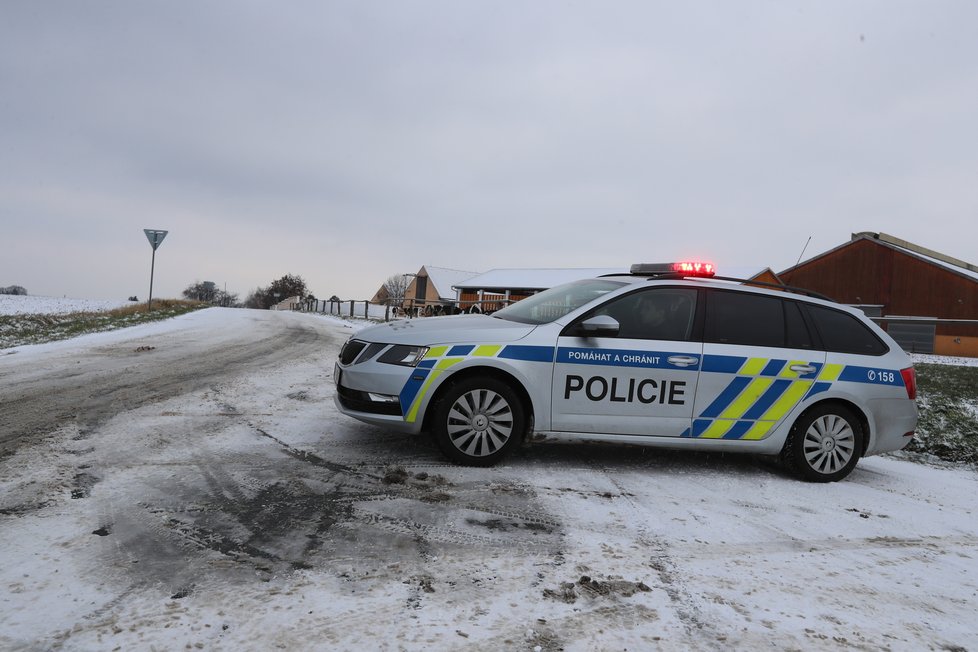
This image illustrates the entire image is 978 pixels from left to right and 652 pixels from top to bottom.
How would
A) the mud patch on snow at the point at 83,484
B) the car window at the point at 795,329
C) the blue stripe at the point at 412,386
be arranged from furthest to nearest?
the car window at the point at 795,329 < the blue stripe at the point at 412,386 < the mud patch on snow at the point at 83,484

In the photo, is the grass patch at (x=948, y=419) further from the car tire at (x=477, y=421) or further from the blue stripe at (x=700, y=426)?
the car tire at (x=477, y=421)

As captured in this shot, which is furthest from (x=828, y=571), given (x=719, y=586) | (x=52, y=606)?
(x=52, y=606)

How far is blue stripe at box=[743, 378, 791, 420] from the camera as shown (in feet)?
16.4

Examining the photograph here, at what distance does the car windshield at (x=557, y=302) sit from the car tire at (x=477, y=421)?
0.77 meters

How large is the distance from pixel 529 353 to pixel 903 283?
1462 inches

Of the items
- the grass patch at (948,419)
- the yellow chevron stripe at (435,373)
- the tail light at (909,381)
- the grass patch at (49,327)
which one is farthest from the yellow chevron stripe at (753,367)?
the grass patch at (49,327)

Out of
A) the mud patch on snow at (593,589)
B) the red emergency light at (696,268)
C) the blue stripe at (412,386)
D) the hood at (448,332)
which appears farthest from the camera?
the red emergency light at (696,268)

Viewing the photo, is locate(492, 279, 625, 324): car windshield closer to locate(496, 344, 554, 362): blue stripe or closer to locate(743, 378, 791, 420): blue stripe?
locate(496, 344, 554, 362): blue stripe

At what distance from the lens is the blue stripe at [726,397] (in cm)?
490

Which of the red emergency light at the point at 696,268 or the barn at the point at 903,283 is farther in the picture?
the barn at the point at 903,283

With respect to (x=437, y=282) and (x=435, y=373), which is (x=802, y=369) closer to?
(x=435, y=373)

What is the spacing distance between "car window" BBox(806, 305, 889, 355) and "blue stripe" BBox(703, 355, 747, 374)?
0.93 metres

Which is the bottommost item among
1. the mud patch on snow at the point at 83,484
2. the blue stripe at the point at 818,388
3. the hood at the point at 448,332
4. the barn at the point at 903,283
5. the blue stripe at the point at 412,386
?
the mud patch on snow at the point at 83,484

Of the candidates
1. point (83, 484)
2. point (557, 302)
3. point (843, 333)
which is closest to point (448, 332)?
point (557, 302)
